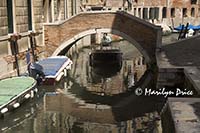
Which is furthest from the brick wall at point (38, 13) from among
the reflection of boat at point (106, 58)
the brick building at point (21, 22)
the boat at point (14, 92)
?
the boat at point (14, 92)

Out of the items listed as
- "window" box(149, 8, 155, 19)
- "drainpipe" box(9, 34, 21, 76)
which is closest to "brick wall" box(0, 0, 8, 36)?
"drainpipe" box(9, 34, 21, 76)

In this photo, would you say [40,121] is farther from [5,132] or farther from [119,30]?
[119,30]

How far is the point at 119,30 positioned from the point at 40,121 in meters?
4.95

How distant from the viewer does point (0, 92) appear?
6.53 m

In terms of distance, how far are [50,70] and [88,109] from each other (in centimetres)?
216

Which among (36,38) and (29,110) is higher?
(36,38)

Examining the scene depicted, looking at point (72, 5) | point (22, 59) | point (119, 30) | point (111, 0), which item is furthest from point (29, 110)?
point (111, 0)

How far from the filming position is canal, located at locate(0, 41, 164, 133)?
6062mm

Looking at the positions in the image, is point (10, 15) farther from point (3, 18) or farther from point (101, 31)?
point (101, 31)

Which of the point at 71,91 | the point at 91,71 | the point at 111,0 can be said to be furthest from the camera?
the point at 111,0

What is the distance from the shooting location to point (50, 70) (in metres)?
9.01

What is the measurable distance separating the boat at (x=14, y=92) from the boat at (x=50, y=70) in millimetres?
846

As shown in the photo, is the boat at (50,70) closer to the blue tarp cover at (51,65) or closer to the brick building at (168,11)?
the blue tarp cover at (51,65)

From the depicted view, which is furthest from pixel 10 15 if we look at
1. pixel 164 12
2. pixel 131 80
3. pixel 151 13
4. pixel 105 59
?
pixel 164 12
